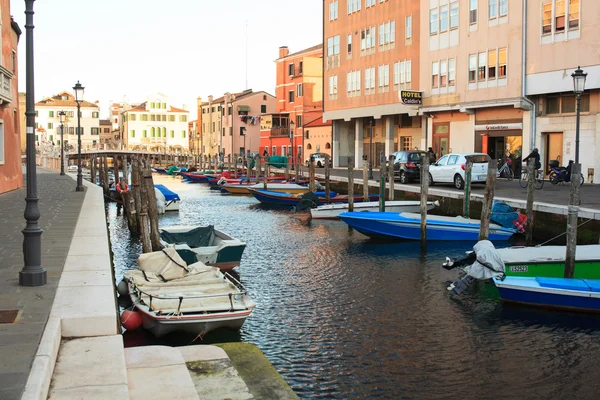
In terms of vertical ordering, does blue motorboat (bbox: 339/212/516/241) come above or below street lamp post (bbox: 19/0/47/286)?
below

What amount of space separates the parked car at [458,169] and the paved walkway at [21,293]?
59.3ft

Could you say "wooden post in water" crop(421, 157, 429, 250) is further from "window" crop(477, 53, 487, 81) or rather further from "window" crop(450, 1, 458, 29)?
"window" crop(450, 1, 458, 29)

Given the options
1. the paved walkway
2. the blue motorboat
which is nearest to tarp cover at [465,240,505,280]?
the paved walkway

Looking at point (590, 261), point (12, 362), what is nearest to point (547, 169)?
point (590, 261)

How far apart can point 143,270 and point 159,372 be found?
5.40 metres

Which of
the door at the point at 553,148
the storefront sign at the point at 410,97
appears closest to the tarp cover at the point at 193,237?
the door at the point at 553,148

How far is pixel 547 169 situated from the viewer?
35.4m

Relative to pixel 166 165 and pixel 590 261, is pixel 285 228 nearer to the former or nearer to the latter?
pixel 590 261

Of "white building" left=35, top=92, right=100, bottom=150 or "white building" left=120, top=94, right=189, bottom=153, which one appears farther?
"white building" left=35, top=92, right=100, bottom=150

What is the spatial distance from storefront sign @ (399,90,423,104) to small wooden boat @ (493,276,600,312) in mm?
30680

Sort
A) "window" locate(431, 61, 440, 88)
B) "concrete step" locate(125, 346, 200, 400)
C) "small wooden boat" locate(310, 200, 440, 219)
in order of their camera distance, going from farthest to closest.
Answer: "window" locate(431, 61, 440, 88), "small wooden boat" locate(310, 200, 440, 219), "concrete step" locate(125, 346, 200, 400)

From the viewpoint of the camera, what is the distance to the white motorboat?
1065 cm

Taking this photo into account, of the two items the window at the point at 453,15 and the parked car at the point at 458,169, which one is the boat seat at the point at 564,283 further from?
the window at the point at 453,15

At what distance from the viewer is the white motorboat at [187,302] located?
1065cm
